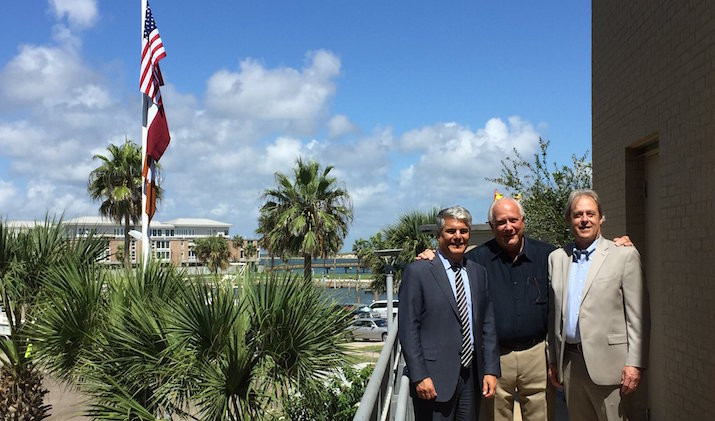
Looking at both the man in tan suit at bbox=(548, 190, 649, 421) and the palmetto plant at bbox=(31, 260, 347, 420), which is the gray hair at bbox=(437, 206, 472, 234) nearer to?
the man in tan suit at bbox=(548, 190, 649, 421)

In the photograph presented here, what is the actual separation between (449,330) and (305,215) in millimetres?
26461

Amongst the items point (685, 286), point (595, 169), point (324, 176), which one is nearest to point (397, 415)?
point (685, 286)

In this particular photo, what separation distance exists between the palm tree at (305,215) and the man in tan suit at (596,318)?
84.2 ft

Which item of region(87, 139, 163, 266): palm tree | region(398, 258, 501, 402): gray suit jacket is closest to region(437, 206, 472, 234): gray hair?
region(398, 258, 501, 402): gray suit jacket

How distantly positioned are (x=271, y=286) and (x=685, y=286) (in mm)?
3752

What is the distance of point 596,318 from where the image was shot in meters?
3.62

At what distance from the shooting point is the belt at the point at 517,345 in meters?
4.05


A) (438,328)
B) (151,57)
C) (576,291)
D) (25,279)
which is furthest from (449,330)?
(151,57)

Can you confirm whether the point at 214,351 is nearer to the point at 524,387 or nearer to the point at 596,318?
the point at 524,387

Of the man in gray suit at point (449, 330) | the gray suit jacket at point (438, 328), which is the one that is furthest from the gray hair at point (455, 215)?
the gray suit jacket at point (438, 328)

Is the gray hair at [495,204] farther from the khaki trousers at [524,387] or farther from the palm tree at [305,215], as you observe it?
the palm tree at [305,215]

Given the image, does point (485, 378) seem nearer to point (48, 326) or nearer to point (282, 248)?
point (48, 326)

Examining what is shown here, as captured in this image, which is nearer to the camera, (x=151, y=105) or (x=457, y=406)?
(x=457, y=406)

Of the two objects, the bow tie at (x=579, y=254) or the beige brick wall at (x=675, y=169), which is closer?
the bow tie at (x=579, y=254)
